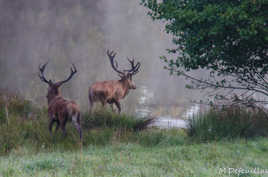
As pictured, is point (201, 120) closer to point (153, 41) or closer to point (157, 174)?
point (157, 174)

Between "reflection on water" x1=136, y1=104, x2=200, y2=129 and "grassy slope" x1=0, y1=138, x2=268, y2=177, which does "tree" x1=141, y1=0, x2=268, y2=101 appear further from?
"reflection on water" x1=136, y1=104, x2=200, y2=129

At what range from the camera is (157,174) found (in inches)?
241

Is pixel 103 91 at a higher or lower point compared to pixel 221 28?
lower

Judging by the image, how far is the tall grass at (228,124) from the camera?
35.4 ft

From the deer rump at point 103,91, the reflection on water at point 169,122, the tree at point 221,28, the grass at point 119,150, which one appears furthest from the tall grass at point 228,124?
the deer rump at point 103,91

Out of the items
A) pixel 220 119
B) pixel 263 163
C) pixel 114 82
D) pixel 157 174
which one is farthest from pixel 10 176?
pixel 114 82

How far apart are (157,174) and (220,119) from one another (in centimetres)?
548

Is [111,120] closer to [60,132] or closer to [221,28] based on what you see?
[60,132]

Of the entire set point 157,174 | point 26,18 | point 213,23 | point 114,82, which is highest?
point 26,18

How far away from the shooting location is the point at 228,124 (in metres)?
10.9

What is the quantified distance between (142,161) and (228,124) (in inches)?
168

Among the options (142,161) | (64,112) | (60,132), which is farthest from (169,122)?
(142,161)

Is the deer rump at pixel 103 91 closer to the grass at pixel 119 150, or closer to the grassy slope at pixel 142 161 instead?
the grass at pixel 119 150

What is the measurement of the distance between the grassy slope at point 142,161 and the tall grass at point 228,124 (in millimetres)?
1010
